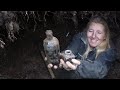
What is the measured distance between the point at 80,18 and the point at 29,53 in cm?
53

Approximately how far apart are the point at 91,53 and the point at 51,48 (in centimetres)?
34

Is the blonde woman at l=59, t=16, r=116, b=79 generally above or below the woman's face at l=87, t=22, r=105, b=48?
below

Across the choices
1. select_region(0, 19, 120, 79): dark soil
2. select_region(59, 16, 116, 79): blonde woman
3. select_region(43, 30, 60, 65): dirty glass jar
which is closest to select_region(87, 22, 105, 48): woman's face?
select_region(59, 16, 116, 79): blonde woman

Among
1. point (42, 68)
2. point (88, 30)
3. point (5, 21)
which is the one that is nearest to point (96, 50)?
point (88, 30)

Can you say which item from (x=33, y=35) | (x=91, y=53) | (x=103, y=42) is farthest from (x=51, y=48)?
(x=103, y=42)

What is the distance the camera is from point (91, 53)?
4.67 meters

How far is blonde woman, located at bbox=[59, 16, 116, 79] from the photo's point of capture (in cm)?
463

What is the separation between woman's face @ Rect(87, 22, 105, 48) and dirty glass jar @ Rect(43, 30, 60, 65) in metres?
0.29

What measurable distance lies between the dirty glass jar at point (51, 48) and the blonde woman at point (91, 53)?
67 millimetres

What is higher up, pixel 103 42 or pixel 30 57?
pixel 103 42

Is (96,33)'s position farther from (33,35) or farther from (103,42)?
(33,35)

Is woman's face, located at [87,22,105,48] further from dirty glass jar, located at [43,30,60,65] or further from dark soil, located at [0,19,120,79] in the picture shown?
dirty glass jar, located at [43,30,60,65]

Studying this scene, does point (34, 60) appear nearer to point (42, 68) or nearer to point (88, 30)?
point (42, 68)
